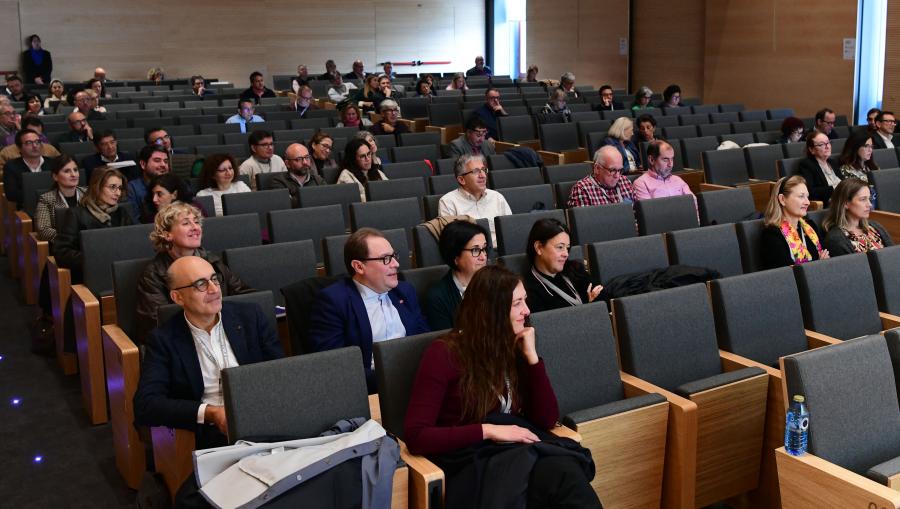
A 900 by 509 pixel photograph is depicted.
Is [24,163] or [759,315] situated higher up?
[24,163]

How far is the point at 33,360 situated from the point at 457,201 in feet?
8.90

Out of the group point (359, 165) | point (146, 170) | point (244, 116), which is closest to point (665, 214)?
point (359, 165)

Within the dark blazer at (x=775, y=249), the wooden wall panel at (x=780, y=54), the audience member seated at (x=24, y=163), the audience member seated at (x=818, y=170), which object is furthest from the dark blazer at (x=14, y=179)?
the wooden wall panel at (x=780, y=54)

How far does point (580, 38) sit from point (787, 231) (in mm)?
13400

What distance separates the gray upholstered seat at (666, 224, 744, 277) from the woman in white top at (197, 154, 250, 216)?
3075mm

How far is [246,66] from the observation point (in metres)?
20.0

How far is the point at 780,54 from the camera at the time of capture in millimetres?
13188

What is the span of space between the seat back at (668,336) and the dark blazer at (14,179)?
5.13 meters

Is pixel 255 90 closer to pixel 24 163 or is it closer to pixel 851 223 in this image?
pixel 24 163

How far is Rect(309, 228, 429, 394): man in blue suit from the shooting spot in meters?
3.75

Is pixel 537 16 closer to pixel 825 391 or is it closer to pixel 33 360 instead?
pixel 33 360

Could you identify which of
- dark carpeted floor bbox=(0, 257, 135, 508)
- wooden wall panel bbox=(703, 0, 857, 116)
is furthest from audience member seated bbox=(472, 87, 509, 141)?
dark carpeted floor bbox=(0, 257, 135, 508)

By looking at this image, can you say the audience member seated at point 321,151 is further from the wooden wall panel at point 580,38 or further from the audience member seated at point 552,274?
the wooden wall panel at point 580,38

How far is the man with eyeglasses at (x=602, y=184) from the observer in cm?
617
